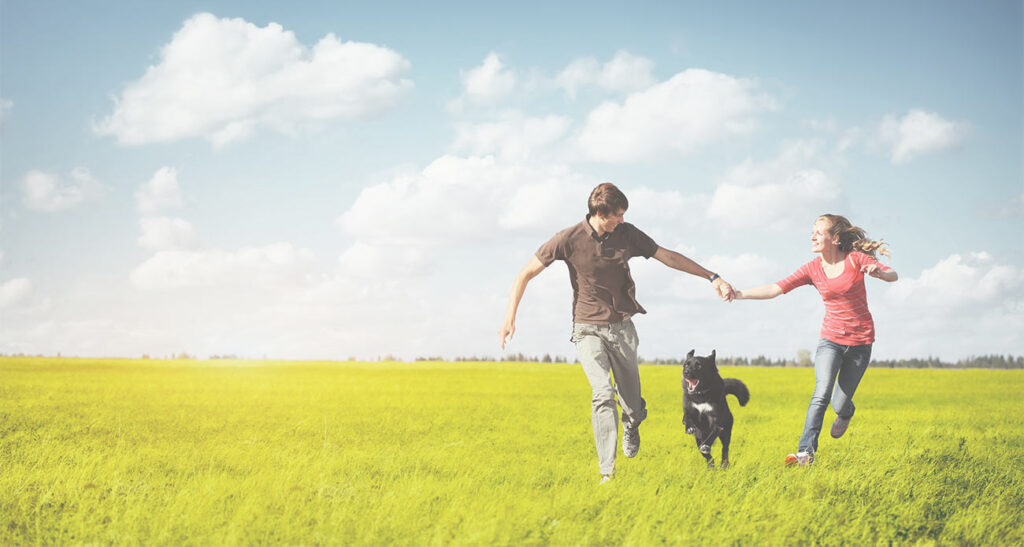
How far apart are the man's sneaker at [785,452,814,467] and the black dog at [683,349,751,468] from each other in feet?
2.46

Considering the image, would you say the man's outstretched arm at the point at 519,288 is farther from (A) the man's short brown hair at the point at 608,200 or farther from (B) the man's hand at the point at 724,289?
(B) the man's hand at the point at 724,289

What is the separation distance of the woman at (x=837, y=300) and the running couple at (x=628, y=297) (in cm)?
1

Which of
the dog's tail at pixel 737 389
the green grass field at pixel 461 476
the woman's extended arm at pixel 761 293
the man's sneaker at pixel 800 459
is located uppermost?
the woman's extended arm at pixel 761 293

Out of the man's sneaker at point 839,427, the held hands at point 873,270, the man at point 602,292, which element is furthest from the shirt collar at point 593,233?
the man's sneaker at point 839,427

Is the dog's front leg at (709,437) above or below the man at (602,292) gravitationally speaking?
below

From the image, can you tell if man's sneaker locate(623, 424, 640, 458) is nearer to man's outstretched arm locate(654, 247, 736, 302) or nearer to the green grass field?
the green grass field

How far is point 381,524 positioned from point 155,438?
8102mm

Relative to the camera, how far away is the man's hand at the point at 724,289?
28.2 feet

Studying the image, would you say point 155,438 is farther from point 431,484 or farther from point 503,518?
point 503,518

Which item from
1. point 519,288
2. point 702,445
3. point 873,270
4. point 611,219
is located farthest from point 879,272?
point 519,288

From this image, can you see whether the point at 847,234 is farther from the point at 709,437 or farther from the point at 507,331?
the point at 507,331

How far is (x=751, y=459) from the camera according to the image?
9500mm

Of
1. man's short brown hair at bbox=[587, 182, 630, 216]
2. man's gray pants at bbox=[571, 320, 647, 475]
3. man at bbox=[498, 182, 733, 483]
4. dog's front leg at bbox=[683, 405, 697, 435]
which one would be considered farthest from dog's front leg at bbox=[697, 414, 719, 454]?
man's short brown hair at bbox=[587, 182, 630, 216]

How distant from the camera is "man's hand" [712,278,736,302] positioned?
859cm
